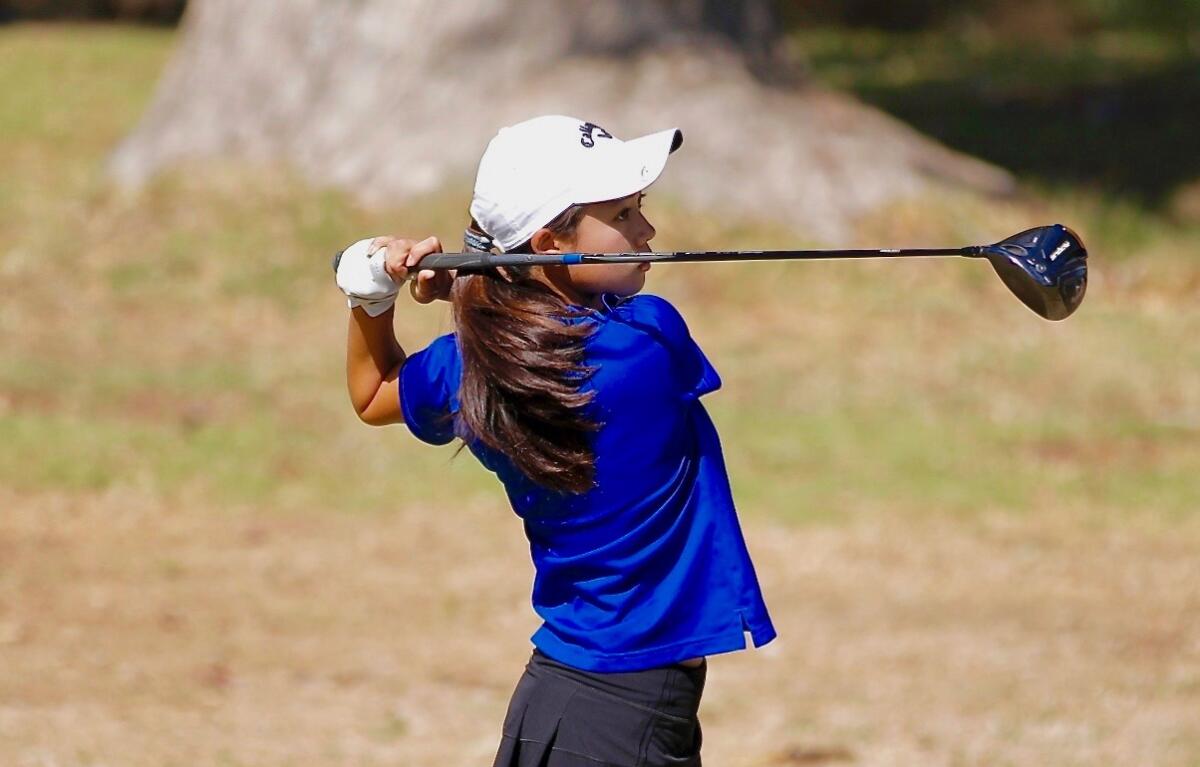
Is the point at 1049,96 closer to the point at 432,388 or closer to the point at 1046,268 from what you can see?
the point at 1046,268

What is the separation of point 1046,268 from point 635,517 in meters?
0.79

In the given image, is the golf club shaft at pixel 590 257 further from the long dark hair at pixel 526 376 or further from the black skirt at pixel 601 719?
the black skirt at pixel 601 719

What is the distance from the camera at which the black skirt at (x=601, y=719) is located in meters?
3.04

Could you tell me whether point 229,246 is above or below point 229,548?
above

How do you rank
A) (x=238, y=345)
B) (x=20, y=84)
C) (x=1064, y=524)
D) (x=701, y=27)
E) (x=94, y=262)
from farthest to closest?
(x=20, y=84)
(x=701, y=27)
(x=94, y=262)
(x=238, y=345)
(x=1064, y=524)

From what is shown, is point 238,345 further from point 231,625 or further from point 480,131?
point 231,625

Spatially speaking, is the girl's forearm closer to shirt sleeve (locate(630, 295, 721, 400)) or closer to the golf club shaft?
the golf club shaft

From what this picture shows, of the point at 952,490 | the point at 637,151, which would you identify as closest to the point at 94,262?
the point at 952,490

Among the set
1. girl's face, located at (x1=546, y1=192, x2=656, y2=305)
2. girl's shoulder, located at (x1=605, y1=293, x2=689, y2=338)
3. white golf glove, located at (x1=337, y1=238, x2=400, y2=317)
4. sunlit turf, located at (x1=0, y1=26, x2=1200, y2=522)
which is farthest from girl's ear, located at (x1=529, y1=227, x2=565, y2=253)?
sunlit turf, located at (x1=0, y1=26, x2=1200, y2=522)

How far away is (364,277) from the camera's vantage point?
3.10 metres

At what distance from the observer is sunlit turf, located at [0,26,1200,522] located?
325 inches

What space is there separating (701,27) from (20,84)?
277 inches

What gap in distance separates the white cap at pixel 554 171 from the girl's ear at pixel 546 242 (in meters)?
0.01

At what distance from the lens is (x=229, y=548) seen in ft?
24.5
